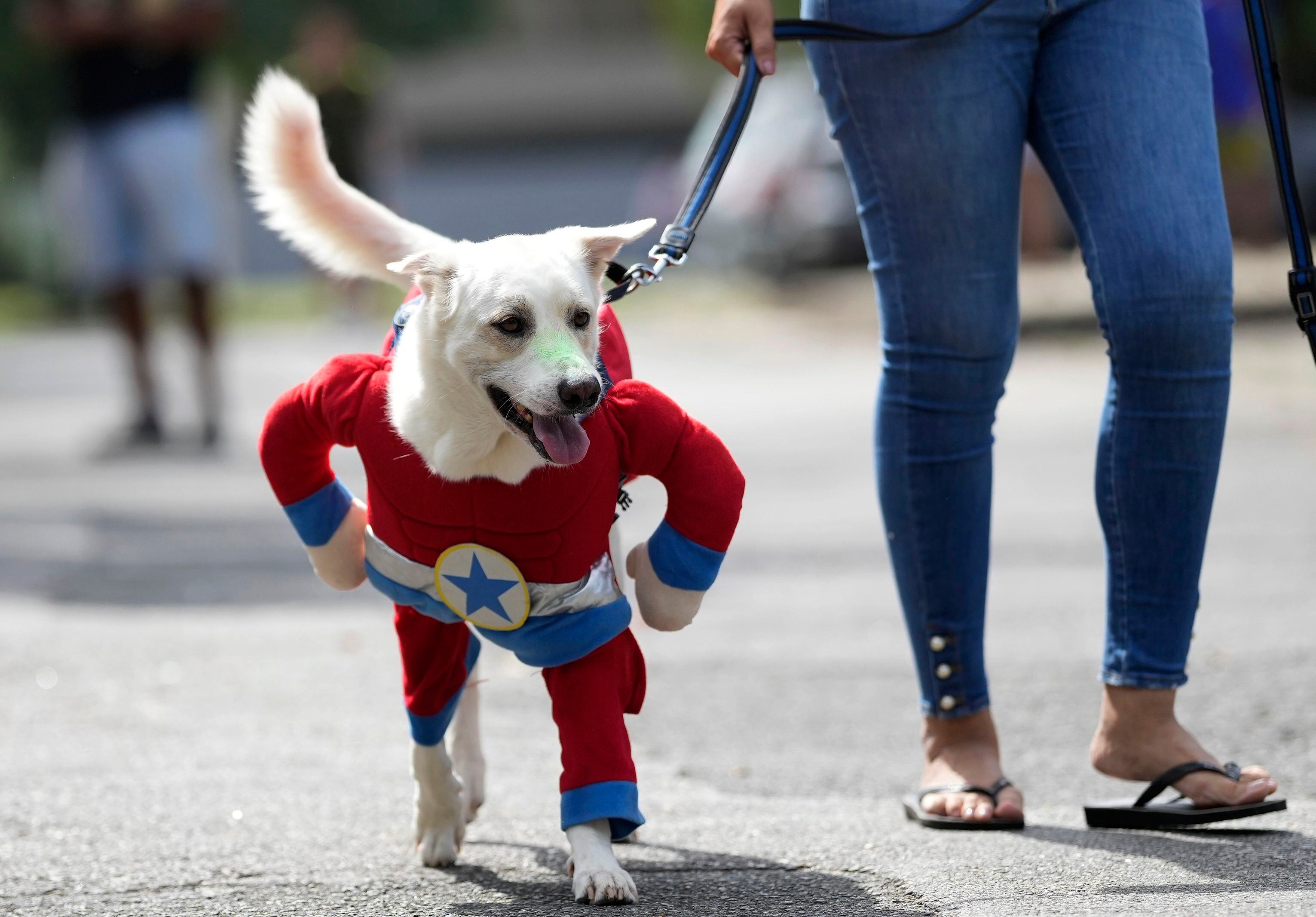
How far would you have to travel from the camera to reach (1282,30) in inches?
531

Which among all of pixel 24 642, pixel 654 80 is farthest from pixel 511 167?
pixel 24 642

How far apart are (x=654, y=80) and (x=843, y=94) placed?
1390 inches

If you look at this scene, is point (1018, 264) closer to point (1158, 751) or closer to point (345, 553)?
point (1158, 751)

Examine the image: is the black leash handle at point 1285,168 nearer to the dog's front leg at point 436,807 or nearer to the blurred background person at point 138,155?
the dog's front leg at point 436,807

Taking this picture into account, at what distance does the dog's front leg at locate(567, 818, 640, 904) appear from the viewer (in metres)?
2.40

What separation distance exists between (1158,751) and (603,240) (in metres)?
1.23

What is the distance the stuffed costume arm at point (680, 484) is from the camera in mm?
2465

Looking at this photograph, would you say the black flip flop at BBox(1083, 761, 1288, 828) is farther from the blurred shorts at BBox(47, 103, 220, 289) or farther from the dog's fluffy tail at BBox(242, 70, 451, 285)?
the blurred shorts at BBox(47, 103, 220, 289)

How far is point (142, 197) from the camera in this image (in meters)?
7.54

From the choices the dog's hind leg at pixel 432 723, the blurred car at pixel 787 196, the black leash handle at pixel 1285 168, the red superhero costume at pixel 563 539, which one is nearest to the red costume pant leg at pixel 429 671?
the dog's hind leg at pixel 432 723

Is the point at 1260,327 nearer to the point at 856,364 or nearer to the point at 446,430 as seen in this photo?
the point at 856,364

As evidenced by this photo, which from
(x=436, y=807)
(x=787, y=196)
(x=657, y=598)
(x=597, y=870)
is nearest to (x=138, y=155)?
(x=436, y=807)

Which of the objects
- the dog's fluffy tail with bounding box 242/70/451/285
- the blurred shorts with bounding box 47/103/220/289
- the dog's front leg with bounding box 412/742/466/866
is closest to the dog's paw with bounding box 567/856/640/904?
the dog's front leg with bounding box 412/742/466/866

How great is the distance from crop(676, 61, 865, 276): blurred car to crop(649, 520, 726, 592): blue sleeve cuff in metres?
13.5
